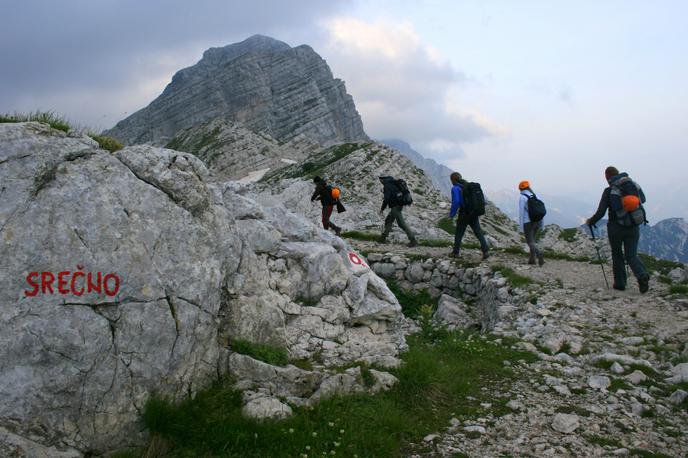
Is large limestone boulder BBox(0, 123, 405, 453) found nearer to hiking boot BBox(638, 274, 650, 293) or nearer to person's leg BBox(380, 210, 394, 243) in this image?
hiking boot BBox(638, 274, 650, 293)

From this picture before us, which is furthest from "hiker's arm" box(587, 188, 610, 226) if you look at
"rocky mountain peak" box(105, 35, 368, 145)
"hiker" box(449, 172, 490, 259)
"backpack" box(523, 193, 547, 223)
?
"rocky mountain peak" box(105, 35, 368, 145)

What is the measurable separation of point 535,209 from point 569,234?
84.0ft

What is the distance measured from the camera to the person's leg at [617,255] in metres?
13.0

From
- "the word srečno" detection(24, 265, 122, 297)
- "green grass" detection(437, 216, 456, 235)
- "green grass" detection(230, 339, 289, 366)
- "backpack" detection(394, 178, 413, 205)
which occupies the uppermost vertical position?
"backpack" detection(394, 178, 413, 205)

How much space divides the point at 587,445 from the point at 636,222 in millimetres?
7850

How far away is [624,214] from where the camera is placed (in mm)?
12625

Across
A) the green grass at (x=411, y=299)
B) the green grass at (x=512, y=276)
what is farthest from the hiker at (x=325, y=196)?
the green grass at (x=512, y=276)

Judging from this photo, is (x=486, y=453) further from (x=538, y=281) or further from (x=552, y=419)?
(x=538, y=281)

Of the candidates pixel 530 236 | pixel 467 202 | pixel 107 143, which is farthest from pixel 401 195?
pixel 107 143

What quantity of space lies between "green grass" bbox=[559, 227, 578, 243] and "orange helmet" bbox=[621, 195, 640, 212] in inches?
1053

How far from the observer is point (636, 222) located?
12500mm

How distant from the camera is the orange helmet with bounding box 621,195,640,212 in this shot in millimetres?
12375

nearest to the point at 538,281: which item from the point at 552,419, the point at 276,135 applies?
the point at 552,419

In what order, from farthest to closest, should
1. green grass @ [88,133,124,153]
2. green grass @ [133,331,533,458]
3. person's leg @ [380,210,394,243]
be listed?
1. person's leg @ [380,210,394,243]
2. green grass @ [88,133,124,153]
3. green grass @ [133,331,533,458]
